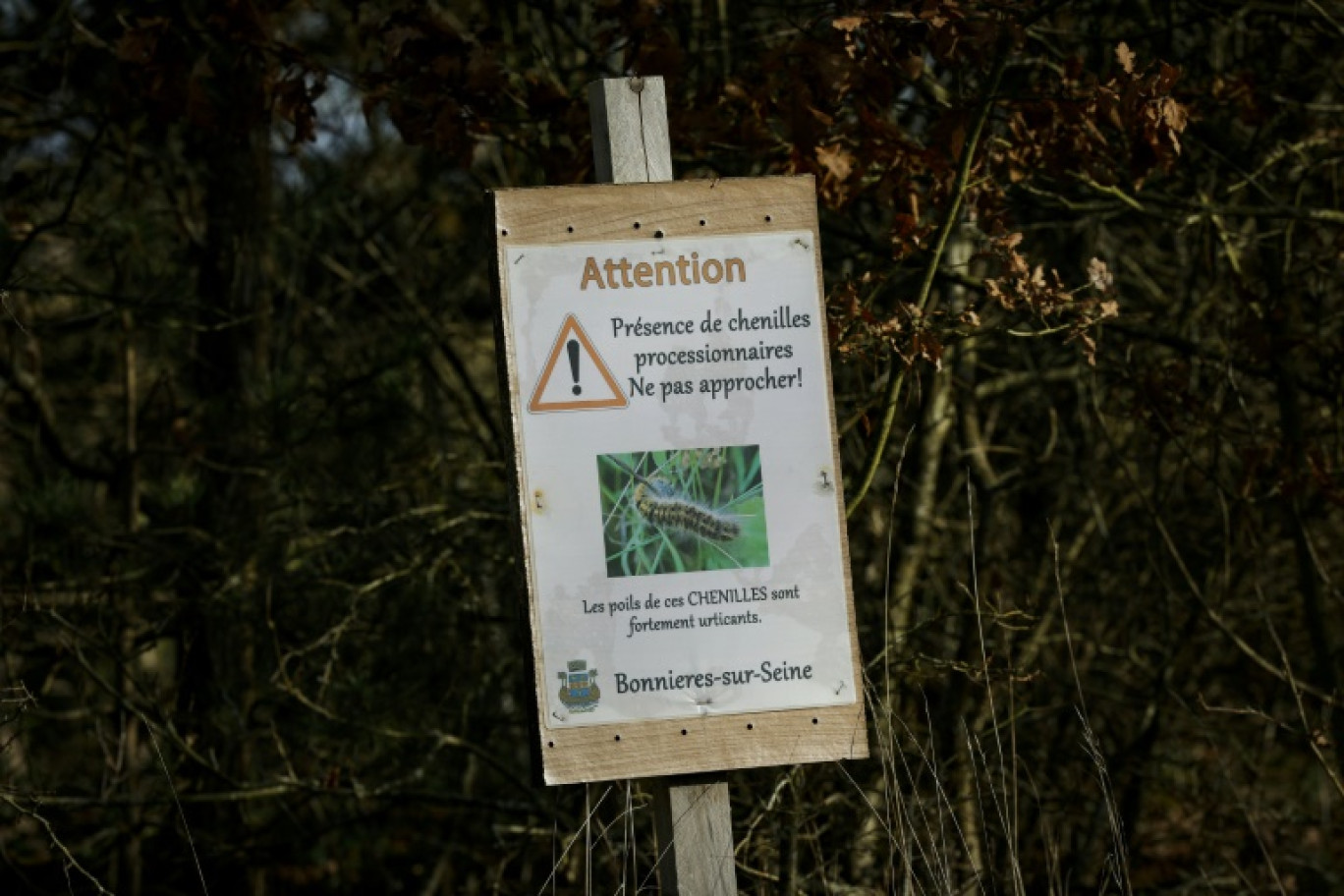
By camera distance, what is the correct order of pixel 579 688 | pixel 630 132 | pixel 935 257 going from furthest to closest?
pixel 935 257
pixel 630 132
pixel 579 688

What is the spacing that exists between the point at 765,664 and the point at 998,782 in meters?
3.40

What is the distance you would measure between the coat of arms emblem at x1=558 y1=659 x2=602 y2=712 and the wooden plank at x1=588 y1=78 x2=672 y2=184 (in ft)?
2.76

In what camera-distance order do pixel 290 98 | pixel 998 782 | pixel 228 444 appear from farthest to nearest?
pixel 228 444, pixel 998 782, pixel 290 98

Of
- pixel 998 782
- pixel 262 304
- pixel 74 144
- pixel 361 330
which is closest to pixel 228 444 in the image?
pixel 262 304

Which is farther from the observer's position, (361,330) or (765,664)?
(361,330)

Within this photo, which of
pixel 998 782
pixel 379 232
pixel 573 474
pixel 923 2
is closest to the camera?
pixel 573 474

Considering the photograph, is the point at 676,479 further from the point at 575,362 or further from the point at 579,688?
the point at 579,688

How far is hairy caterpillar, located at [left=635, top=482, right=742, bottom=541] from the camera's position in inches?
109

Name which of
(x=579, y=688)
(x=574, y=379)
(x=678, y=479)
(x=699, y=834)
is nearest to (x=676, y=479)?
(x=678, y=479)

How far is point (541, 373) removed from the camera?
278cm

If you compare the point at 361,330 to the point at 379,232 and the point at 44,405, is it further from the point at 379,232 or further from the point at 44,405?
the point at 44,405

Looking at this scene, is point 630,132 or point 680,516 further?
point 630,132

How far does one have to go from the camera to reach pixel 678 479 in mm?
2797

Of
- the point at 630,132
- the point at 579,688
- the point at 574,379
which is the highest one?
the point at 630,132
